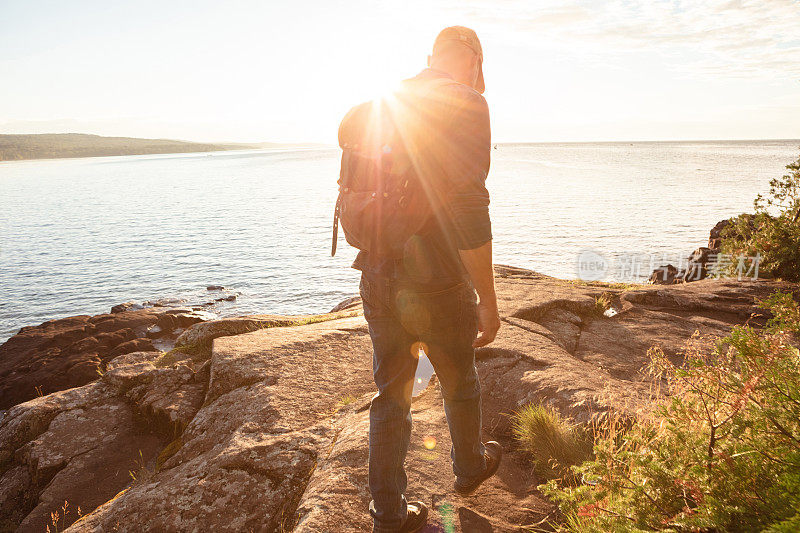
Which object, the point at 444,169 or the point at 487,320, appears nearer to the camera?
the point at 444,169

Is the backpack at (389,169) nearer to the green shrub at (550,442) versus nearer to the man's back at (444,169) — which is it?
the man's back at (444,169)

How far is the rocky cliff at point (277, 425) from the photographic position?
3.22 meters

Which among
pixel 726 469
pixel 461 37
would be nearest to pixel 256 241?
pixel 461 37

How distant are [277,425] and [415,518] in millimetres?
1902

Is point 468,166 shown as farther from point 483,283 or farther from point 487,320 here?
point 487,320

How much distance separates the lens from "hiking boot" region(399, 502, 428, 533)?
2.70m

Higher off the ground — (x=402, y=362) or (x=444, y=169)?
(x=444, y=169)

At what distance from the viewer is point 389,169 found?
2.22 m

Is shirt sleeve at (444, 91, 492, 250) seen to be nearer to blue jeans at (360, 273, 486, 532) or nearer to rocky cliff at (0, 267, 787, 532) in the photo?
blue jeans at (360, 273, 486, 532)

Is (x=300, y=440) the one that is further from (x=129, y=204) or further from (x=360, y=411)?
(x=129, y=204)

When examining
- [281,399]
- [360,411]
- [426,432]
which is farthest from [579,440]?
[281,399]

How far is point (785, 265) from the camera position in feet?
33.9

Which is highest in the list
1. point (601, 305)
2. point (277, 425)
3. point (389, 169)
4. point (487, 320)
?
point (389, 169)

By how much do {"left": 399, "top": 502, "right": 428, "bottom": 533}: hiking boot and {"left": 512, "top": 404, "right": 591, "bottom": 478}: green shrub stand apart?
1.06m
